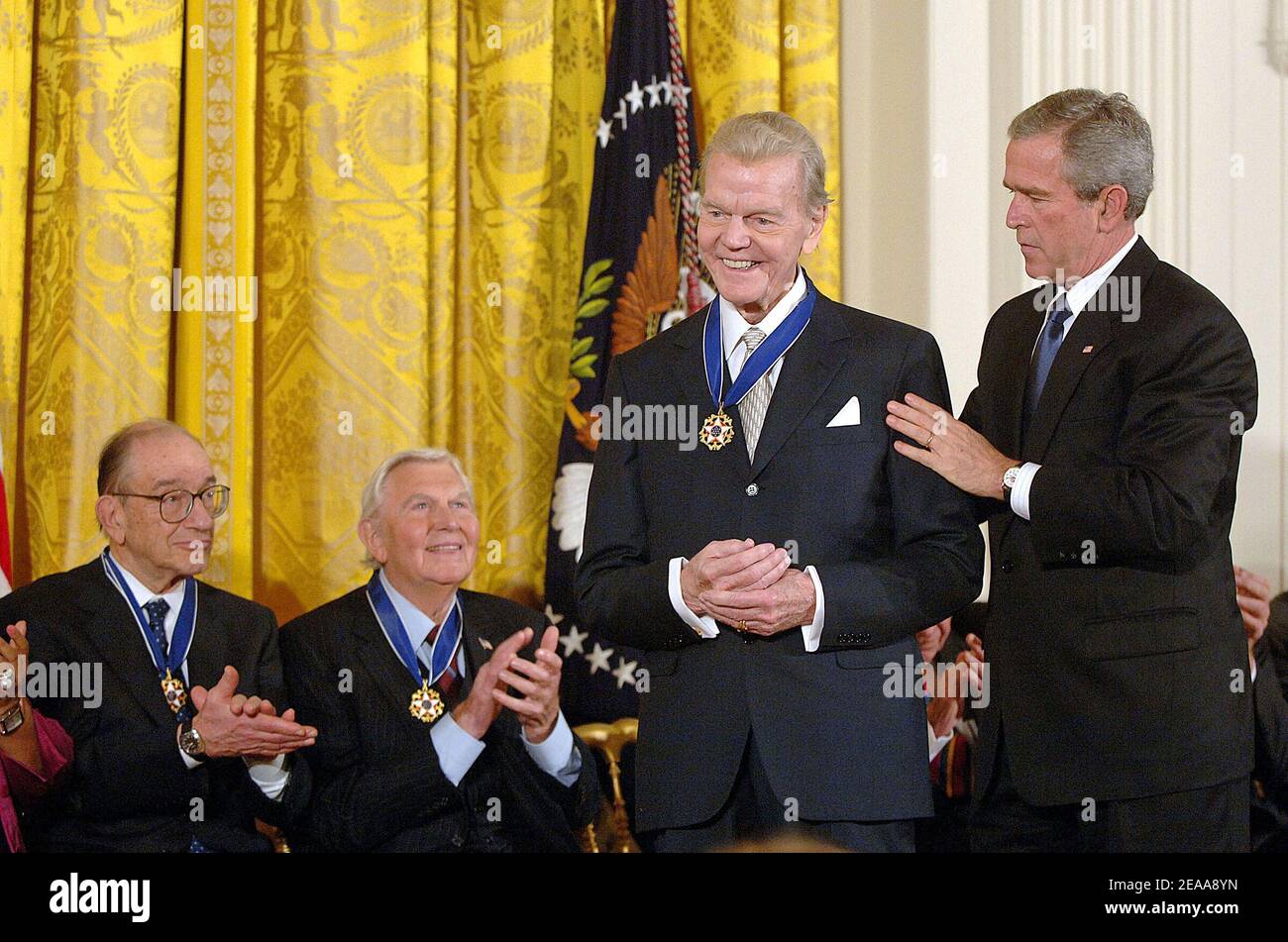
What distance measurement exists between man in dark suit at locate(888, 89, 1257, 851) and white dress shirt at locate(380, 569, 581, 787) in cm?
103

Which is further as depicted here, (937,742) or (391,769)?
(937,742)

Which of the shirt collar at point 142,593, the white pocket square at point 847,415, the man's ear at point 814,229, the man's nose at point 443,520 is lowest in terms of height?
the shirt collar at point 142,593

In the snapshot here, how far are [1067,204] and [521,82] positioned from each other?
2222 millimetres

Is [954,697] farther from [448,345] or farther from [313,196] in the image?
[313,196]

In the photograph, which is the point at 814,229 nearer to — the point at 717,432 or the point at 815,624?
the point at 717,432

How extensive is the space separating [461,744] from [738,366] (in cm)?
126

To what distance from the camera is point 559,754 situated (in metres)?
3.49

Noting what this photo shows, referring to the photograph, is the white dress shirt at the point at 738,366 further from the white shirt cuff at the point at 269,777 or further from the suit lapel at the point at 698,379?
the white shirt cuff at the point at 269,777

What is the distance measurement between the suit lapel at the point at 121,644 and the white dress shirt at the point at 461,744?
0.59 metres

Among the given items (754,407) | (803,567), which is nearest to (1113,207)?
(754,407)

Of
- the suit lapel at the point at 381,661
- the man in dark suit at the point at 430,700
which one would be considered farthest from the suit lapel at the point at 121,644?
the suit lapel at the point at 381,661

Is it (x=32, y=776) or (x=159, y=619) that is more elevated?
(x=159, y=619)

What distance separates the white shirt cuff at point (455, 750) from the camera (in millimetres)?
3412

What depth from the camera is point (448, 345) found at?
4.60 m
